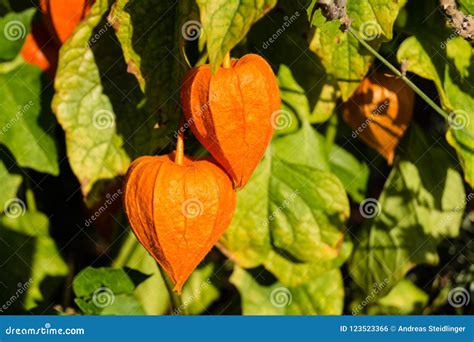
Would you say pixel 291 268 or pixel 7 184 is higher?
pixel 291 268

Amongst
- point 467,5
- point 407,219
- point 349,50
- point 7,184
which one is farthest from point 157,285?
point 467,5

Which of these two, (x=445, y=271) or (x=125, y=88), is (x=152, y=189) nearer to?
(x=125, y=88)

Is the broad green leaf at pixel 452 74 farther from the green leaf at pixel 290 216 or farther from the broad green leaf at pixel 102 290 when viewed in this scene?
the broad green leaf at pixel 102 290

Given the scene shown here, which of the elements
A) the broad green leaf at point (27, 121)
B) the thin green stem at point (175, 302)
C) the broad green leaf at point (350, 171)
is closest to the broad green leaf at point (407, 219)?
the broad green leaf at point (350, 171)

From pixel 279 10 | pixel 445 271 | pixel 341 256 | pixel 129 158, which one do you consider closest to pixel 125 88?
pixel 129 158

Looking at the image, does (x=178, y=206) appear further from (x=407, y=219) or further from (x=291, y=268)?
(x=407, y=219)
